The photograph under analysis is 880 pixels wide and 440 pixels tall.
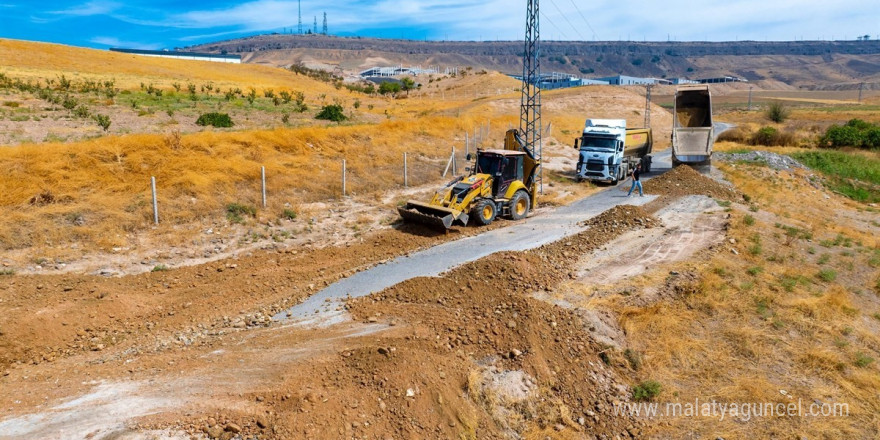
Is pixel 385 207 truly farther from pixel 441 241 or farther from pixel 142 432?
pixel 142 432

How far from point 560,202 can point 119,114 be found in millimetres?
25309

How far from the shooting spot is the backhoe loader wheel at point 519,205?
1917 centimetres

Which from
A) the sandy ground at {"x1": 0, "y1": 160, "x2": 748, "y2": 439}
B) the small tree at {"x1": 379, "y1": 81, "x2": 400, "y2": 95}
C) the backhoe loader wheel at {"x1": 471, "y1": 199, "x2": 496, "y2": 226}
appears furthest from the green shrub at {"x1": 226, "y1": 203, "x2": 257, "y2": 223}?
the small tree at {"x1": 379, "y1": 81, "x2": 400, "y2": 95}

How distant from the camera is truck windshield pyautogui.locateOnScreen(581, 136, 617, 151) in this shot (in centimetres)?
2758

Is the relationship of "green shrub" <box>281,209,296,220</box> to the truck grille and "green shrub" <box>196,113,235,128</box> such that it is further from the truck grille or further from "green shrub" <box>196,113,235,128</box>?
the truck grille

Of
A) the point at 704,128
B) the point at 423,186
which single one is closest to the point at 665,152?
the point at 704,128

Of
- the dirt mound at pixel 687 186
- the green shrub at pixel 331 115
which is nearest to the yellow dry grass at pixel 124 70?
the green shrub at pixel 331 115

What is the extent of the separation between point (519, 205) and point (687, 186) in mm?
9798

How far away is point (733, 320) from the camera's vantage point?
11656 millimetres

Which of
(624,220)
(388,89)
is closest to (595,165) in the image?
(624,220)

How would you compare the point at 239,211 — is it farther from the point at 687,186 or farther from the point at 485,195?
the point at 687,186

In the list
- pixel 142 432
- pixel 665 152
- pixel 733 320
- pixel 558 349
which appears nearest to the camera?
pixel 142 432

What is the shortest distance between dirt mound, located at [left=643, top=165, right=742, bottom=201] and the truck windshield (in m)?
2.66

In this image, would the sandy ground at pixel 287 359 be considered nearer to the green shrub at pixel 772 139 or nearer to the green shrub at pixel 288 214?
the green shrub at pixel 288 214
